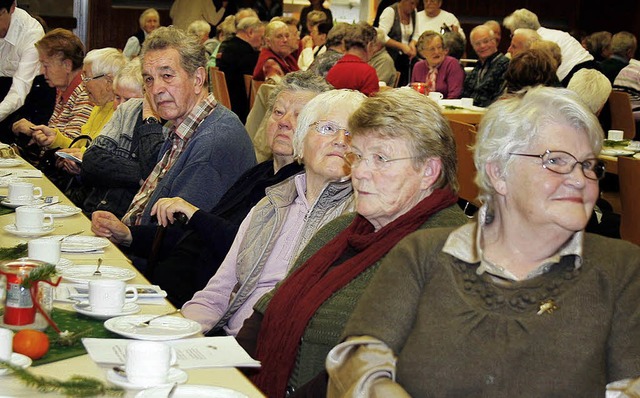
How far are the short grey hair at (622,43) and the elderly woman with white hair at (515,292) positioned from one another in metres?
8.47

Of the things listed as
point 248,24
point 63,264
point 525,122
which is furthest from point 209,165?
point 248,24

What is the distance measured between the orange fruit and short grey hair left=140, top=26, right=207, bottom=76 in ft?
7.21

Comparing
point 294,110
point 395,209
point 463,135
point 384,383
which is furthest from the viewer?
point 463,135

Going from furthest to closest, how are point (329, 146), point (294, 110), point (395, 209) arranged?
point (294, 110)
point (329, 146)
point (395, 209)

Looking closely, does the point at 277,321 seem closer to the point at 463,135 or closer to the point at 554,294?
the point at 554,294

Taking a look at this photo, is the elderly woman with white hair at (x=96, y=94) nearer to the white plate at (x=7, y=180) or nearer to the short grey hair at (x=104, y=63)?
the short grey hair at (x=104, y=63)

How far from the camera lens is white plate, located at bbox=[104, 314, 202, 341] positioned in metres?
2.14

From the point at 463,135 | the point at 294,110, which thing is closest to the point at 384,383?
the point at 294,110

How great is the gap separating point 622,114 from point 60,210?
5.12 m

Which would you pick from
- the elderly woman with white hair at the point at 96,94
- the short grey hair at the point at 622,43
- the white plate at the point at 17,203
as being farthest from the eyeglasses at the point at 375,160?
the short grey hair at the point at 622,43

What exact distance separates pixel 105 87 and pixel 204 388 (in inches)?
155

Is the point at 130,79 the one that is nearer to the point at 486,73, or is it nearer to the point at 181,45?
the point at 181,45

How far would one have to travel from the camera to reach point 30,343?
6.41ft

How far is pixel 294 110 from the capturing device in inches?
141
